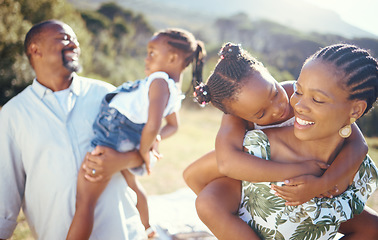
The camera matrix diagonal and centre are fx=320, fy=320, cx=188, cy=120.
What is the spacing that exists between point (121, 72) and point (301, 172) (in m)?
22.4

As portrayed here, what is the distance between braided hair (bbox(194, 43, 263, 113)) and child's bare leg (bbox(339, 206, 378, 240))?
3.47 ft

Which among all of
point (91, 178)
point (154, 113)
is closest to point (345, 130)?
point (154, 113)

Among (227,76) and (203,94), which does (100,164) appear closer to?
(203,94)

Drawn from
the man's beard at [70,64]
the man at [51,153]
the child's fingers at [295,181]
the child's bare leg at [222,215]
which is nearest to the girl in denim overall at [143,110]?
the man at [51,153]

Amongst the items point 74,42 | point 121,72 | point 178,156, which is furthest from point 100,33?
point 74,42

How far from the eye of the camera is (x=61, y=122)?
8.59 feet

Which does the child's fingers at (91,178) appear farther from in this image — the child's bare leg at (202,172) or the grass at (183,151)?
the grass at (183,151)

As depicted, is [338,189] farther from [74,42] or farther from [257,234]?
[74,42]

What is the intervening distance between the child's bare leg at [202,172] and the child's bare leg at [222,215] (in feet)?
0.79

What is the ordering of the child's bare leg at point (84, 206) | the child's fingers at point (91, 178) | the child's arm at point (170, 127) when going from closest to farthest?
the child's bare leg at point (84, 206) → the child's fingers at point (91, 178) → the child's arm at point (170, 127)

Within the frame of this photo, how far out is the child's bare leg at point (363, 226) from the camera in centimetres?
195

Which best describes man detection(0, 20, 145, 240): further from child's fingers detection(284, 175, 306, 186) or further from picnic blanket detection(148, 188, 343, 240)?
child's fingers detection(284, 175, 306, 186)

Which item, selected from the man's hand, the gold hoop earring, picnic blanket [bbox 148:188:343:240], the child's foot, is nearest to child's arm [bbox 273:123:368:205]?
the gold hoop earring

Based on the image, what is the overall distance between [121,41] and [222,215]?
3246cm
